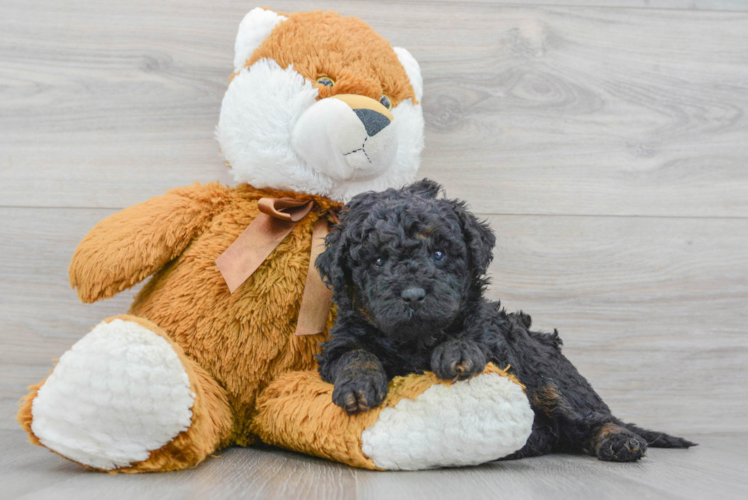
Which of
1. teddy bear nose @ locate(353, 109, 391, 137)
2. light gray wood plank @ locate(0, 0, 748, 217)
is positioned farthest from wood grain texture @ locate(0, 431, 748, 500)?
light gray wood plank @ locate(0, 0, 748, 217)

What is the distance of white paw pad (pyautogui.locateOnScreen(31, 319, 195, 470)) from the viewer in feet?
2.27

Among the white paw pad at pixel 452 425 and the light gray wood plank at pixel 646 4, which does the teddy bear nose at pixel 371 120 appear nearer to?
the white paw pad at pixel 452 425

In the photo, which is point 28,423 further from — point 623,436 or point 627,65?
point 627,65

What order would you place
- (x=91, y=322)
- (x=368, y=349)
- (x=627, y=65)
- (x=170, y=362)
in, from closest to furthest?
(x=170, y=362), (x=368, y=349), (x=91, y=322), (x=627, y=65)

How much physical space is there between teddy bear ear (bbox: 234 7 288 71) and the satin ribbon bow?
0.28 m

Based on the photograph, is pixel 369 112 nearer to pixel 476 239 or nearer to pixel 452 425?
pixel 476 239

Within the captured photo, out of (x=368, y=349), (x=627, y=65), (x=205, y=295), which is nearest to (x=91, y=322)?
(x=205, y=295)

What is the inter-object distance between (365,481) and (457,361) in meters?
0.18

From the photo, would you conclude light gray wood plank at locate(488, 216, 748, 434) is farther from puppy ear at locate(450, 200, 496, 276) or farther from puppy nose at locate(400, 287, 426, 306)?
puppy nose at locate(400, 287, 426, 306)

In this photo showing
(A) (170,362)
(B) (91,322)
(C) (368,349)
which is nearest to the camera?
(A) (170,362)

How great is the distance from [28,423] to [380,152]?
23.8 inches

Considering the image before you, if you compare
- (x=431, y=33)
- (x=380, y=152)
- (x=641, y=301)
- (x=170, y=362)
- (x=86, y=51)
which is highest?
(x=431, y=33)

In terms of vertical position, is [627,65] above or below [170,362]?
above

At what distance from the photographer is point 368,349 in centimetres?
82
